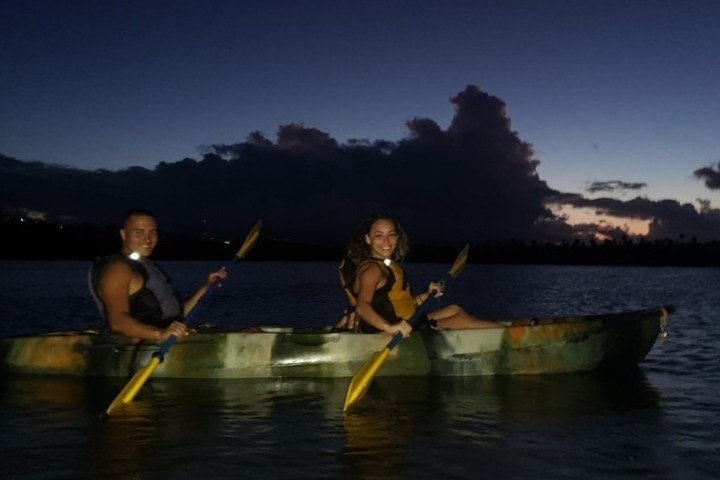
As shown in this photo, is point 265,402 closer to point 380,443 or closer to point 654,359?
point 380,443

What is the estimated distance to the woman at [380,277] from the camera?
25.1 feet

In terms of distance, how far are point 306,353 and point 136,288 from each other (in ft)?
7.12

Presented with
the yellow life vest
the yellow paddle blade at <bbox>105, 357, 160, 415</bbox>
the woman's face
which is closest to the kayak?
the yellow life vest

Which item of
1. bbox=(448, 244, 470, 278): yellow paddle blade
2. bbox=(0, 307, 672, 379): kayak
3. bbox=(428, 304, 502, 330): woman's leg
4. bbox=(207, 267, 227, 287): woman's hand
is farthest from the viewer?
bbox=(448, 244, 470, 278): yellow paddle blade

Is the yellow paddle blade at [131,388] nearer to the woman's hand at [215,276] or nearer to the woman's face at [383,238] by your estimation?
the woman's hand at [215,276]

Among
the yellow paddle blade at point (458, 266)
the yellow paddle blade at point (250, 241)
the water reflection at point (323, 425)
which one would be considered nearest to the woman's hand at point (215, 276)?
the water reflection at point (323, 425)

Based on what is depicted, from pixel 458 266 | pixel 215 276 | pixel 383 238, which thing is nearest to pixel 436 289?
pixel 383 238

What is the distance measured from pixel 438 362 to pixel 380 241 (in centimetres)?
194

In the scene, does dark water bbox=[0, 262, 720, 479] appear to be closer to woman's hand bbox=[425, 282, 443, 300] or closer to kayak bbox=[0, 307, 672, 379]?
kayak bbox=[0, 307, 672, 379]

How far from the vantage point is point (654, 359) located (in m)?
11.5

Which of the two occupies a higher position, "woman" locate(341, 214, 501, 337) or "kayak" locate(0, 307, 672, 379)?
"woman" locate(341, 214, 501, 337)

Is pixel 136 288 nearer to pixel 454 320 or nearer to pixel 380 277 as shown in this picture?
pixel 380 277

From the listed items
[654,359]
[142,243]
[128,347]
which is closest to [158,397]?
Answer: [128,347]

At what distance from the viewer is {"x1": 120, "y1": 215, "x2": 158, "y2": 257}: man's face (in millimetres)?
7793
